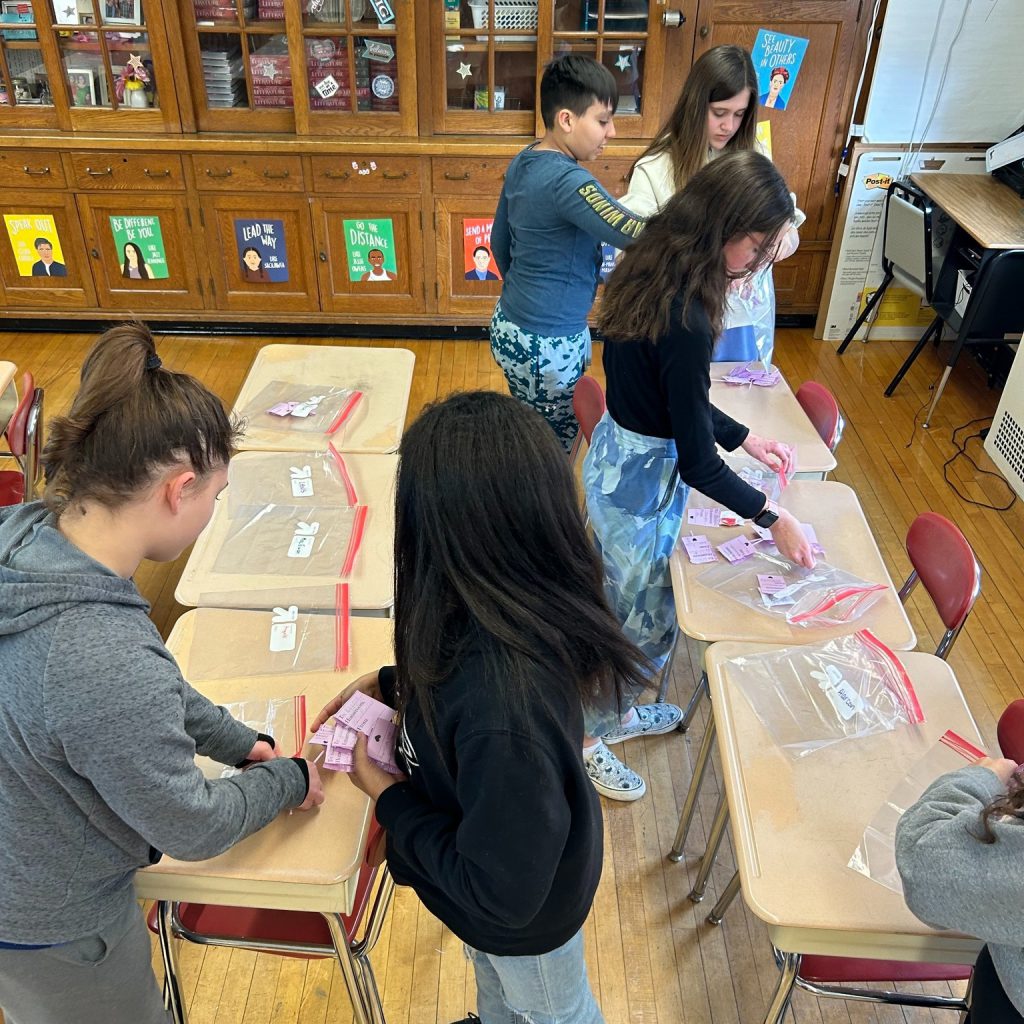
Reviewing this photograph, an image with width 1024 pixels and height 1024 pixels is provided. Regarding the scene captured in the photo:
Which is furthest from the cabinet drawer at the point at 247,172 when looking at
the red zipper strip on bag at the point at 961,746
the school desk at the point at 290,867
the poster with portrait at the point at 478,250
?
the red zipper strip on bag at the point at 961,746

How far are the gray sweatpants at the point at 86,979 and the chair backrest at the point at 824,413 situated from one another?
2028 millimetres

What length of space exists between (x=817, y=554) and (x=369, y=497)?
1.07 meters

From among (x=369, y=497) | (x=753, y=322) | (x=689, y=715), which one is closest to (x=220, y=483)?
(x=369, y=497)

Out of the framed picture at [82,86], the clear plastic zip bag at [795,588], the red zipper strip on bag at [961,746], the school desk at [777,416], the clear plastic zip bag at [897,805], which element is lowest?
the school desk at [777,416]

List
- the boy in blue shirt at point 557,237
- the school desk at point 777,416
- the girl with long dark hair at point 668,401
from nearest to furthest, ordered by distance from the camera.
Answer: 1. the girl with long dark hair at point 668,401
2. the boy in blue shirt at point 557,237
3. the school desk at point 777,416

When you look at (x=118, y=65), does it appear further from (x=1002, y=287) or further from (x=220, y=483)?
(x=1002, y=287)

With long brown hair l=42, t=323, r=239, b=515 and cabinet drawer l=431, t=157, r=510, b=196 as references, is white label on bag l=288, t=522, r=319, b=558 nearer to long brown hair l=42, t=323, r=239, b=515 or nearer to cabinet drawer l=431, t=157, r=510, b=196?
long brown hair l=42, t=323, r=239, b=515

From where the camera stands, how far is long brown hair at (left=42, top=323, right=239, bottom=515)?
44.8 inches

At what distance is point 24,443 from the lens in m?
2.57

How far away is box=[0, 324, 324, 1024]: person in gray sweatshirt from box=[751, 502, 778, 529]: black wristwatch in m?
1.11

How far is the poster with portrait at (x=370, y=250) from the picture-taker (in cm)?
433

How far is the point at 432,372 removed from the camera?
4402mm

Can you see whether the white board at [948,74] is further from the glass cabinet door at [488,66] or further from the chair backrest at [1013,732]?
the chair backrest at [1013,732]

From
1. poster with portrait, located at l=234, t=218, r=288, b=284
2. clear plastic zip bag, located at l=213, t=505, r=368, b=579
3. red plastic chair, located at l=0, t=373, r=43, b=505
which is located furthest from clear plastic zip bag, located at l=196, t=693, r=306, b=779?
poster with portrait, located at l=234, t=218, r=288, b=284
